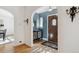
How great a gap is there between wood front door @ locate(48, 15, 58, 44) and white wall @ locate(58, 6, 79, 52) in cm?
360

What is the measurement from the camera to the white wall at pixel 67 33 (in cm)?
220

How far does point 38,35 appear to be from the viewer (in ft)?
24.2

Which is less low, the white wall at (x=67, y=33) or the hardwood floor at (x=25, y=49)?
the white wall at (x=67, y=33)

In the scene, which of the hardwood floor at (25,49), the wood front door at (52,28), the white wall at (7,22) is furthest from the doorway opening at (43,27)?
the white wall at (7,22)

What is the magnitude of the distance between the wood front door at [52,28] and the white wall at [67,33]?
360 centimetres

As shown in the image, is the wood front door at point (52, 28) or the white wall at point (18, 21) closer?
the white wall at point (18, 21)

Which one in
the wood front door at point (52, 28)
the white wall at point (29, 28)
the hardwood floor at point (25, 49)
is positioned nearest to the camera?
the hardwood floor at point (25, 49)

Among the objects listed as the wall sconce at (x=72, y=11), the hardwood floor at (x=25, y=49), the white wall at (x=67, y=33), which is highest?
the wall sconce at (x=72, y=11)

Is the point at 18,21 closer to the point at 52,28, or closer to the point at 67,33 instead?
the point at 52,28

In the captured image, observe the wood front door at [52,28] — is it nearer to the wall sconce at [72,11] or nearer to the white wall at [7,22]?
the wall sconce at [72,11]

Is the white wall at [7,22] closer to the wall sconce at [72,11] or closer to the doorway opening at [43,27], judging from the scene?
the doorway opening at [43,27]

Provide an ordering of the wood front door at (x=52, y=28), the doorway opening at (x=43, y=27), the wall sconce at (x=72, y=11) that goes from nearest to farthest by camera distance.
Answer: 1. the wall sconce at (x=72, y=11)
2. the wood front door at (x=52, y=28)
3. the doorway opening at (x=43, y=27)
